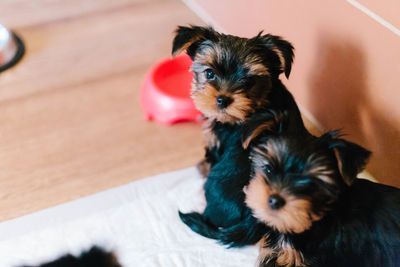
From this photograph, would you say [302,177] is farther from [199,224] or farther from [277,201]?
[199,224]

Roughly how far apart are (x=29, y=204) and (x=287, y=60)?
1.54 meters

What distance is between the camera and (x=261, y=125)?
154cm

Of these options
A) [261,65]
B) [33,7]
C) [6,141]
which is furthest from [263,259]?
[33,7]

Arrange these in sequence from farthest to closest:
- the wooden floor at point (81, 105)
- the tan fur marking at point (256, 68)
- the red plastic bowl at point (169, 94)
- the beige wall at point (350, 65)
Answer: the red plastic bowl at point (169, 94) → the wooden floor at point (81, 105) → the beige wall at point (350, 65) → the tan fur marking at point (256, 68)

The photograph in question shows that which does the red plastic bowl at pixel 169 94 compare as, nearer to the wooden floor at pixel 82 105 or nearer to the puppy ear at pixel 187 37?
the wooden floor at pixel 82 105

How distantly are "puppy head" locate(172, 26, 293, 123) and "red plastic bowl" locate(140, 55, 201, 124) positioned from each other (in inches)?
25.7

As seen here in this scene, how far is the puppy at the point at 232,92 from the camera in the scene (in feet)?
5.95

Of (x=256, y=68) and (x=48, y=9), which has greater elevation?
(x=256, y=68)

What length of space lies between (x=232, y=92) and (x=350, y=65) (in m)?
0.74

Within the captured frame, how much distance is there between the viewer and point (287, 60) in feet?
6.05

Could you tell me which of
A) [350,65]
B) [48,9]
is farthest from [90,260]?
[48,9]

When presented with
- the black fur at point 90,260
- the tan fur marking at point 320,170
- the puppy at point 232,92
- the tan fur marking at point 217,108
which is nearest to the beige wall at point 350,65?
the puppy at point 232,92

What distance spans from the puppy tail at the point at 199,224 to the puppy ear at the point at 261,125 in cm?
62

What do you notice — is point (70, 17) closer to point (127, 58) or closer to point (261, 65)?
point (127, 58)
